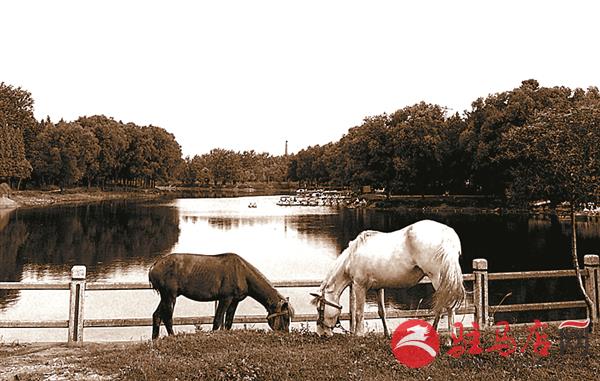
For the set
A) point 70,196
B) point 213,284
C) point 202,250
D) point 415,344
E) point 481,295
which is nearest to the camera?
point 415,344

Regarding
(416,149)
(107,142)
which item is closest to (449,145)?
(416,149)

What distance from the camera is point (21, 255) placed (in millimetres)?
30094

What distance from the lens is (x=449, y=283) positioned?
805 cm

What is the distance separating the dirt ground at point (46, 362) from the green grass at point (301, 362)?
0.71ft

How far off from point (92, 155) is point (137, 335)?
270 feet

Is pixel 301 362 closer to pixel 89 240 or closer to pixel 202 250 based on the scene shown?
pixel 202 250

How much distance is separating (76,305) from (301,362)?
4924mm

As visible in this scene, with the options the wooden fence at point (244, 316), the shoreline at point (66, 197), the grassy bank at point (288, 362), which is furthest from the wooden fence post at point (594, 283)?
the shoreline at point (66, 197)

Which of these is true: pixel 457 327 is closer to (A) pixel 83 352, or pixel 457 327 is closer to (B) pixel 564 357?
(B) pixel 564 357

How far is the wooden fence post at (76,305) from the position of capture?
9555 mm

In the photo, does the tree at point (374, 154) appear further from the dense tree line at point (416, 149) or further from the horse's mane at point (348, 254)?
the horse's mane at point (348, 254)

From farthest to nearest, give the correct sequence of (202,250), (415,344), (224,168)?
(224,168) → (202,250) → (415,344)

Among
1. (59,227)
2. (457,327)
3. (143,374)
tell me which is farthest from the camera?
(59,227)

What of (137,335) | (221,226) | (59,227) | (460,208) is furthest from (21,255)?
(460,208)
